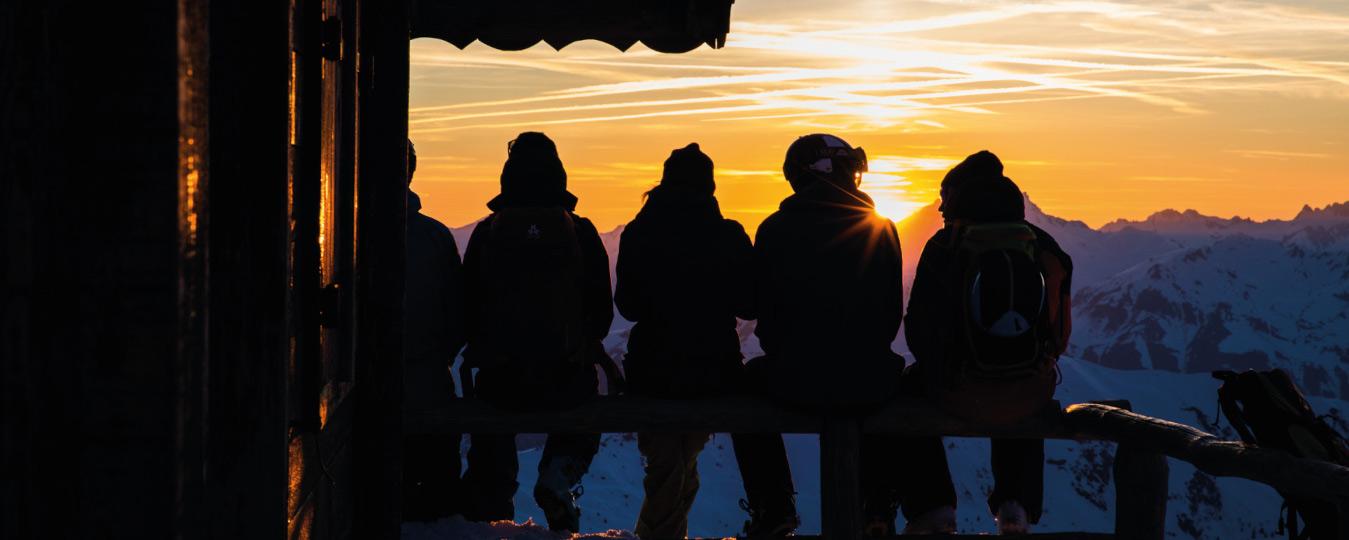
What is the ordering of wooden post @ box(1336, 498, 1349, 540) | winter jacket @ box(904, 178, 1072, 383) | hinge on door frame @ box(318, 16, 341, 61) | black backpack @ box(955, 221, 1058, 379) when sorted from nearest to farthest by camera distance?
1. hinge on door frame @ box(318, 16, 341, 61)
2. wooden post @ box(1336, 498, 1349, 540)
3. black backpack @ box(955, 221, 1058, 379)
4. winter jacket @ box(904, 178, 1072, 383)

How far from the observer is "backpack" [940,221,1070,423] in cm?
550

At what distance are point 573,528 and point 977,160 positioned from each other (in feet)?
8.80

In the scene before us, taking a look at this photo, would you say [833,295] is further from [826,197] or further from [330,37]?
[330,37]

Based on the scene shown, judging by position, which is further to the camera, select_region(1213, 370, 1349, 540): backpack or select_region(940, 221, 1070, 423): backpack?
select_region(940, 221, 1070, 423): backpack

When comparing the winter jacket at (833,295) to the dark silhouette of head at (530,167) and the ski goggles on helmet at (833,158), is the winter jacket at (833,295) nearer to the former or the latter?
the ski goggles on helmet at (833,158)

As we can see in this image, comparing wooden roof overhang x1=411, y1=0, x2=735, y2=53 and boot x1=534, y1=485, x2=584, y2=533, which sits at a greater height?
wooden roof overhang x1=411, y1=0, x2=735, y2=53

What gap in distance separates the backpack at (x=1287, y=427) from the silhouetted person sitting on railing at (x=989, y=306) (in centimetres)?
84

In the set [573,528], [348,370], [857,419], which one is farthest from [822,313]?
[348,370]

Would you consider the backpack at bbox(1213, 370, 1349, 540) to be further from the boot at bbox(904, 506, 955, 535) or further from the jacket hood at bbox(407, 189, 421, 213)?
the jacket hood at bbox(407, 189, 421, 213)

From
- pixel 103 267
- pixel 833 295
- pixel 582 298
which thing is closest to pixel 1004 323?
pixel 833 295

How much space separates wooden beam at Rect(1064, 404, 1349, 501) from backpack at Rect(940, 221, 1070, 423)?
273 mm

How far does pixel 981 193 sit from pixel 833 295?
0.81m

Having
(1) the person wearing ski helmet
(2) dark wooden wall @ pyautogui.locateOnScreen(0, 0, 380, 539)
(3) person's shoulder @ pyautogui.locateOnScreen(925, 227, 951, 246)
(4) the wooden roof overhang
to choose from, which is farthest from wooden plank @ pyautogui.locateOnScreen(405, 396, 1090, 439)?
(2) dark wooden wall @ pyautogui.locateOnScreen(0, 0, 380, 539)

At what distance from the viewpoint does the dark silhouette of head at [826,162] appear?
5.68 metres
